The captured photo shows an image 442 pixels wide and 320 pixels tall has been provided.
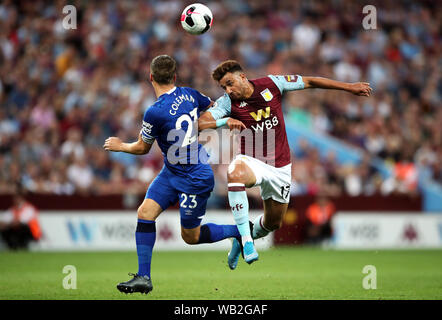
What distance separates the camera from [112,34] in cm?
1870

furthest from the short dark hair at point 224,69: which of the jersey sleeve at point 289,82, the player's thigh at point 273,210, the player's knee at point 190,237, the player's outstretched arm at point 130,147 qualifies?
the player's knee at point 190,237

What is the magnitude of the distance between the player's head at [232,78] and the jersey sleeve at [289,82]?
42 centimetres

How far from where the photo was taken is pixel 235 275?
35.6ft

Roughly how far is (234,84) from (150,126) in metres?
1.18

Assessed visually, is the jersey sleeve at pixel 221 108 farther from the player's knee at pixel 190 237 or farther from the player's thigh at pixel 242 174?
the player's knee at pixel 190 237

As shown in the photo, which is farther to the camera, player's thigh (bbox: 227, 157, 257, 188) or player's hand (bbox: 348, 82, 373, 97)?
player's hand (bbox: 348, 82, 373, 97)

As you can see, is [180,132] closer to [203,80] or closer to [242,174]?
[242,174]

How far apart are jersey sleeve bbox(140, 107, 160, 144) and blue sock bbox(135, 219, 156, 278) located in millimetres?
931

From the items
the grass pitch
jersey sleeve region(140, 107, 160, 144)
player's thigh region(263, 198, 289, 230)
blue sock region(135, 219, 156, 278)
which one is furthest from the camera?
player's thigh region(263, 198, 289, 230)

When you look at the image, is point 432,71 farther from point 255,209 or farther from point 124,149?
point 124,149

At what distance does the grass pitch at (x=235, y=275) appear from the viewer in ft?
27.2

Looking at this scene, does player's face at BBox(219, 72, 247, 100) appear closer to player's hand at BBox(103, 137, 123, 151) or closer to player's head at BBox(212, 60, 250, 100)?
player's head at BBox(212, 60, 250, 100)

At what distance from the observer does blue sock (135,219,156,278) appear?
7.97m

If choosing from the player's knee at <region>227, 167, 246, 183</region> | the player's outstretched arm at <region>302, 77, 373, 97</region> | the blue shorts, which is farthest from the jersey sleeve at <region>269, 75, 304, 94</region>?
the blue shorts
